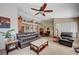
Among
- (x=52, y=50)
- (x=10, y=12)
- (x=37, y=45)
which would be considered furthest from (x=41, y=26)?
(x=10, y=12)

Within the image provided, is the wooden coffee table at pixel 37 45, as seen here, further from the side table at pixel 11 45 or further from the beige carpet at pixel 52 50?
the side table at pixel 11 45

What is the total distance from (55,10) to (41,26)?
430 mm

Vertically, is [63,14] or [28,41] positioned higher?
[63,14]

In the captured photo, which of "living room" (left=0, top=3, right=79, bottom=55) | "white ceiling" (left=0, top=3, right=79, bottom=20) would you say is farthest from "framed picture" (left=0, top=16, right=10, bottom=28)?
"white ceiling" (left=0, top=3, right=79, bottom=20)

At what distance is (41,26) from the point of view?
238 centimetres

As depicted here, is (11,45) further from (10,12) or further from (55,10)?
(55,10)

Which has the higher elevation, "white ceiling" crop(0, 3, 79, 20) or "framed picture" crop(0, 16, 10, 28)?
"white ceiling" crop(0, 3, 79, 20)

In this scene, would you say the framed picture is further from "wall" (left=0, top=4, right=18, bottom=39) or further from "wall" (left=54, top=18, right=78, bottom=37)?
"wall" (left=54, top=18, right=78, bottom=37)

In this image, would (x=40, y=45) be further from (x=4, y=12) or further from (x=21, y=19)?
(x=4, y=12)

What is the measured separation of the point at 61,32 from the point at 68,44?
0.28 metres

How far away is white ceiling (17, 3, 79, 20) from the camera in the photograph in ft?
7.61

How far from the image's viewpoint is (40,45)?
2.31m

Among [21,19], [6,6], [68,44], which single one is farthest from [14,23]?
[68,44]

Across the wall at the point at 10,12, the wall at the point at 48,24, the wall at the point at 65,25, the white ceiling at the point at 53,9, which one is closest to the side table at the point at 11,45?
the wall at the point at 10,12
